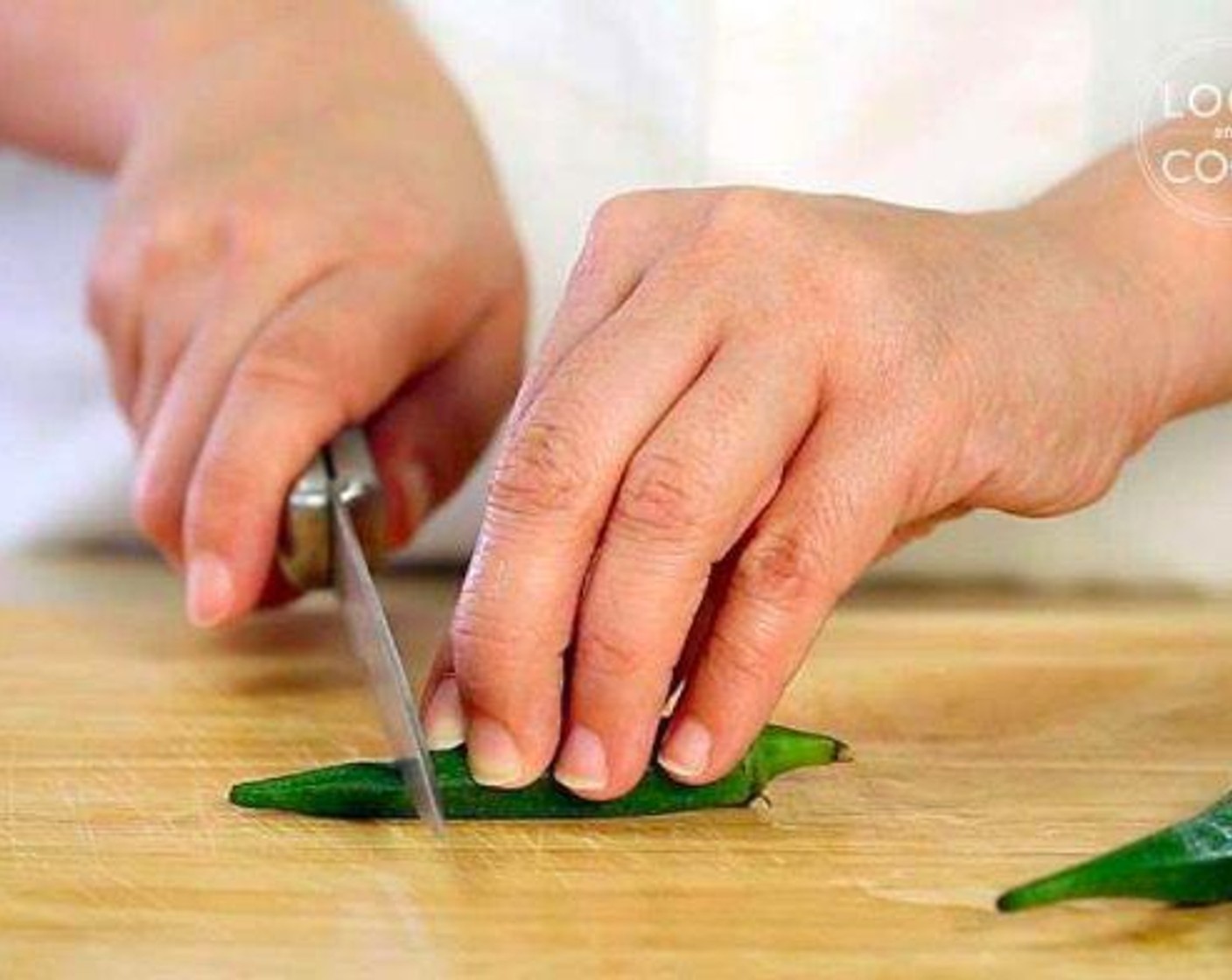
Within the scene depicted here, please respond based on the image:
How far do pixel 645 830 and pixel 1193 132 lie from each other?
2.37ft

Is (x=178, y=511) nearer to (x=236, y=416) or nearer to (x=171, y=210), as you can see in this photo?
(x=236, y=416)

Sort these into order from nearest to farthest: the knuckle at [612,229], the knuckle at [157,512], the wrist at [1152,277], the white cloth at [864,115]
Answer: the knuckle at [612,229], the wrist at [1152,277], the knuckle at [157,512], the white cloth at [864,115]

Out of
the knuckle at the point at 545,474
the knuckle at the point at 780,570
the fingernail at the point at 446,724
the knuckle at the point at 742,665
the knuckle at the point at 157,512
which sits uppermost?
the knuckle at the point at 545,474

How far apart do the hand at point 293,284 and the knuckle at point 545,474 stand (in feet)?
1.09

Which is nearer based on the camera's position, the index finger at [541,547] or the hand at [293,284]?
the index finger at [541,547]

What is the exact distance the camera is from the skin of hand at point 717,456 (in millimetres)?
1184

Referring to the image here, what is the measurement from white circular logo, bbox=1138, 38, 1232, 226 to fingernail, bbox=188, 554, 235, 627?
2.05 feet

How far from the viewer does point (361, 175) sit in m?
1.67

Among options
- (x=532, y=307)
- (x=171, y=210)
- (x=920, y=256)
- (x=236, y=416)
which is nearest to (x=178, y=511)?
(x=236, y=416)

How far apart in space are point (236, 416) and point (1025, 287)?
479mm

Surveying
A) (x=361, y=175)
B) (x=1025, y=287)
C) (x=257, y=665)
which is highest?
(x=1025, y=287)

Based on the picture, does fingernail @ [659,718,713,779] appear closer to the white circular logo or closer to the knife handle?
the knife handle

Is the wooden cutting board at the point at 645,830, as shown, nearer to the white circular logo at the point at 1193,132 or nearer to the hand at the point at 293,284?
the hand at the point at 293,284

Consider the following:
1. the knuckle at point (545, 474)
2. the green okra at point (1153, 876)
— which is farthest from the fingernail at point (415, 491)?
the green okra at point (1153, 876)
